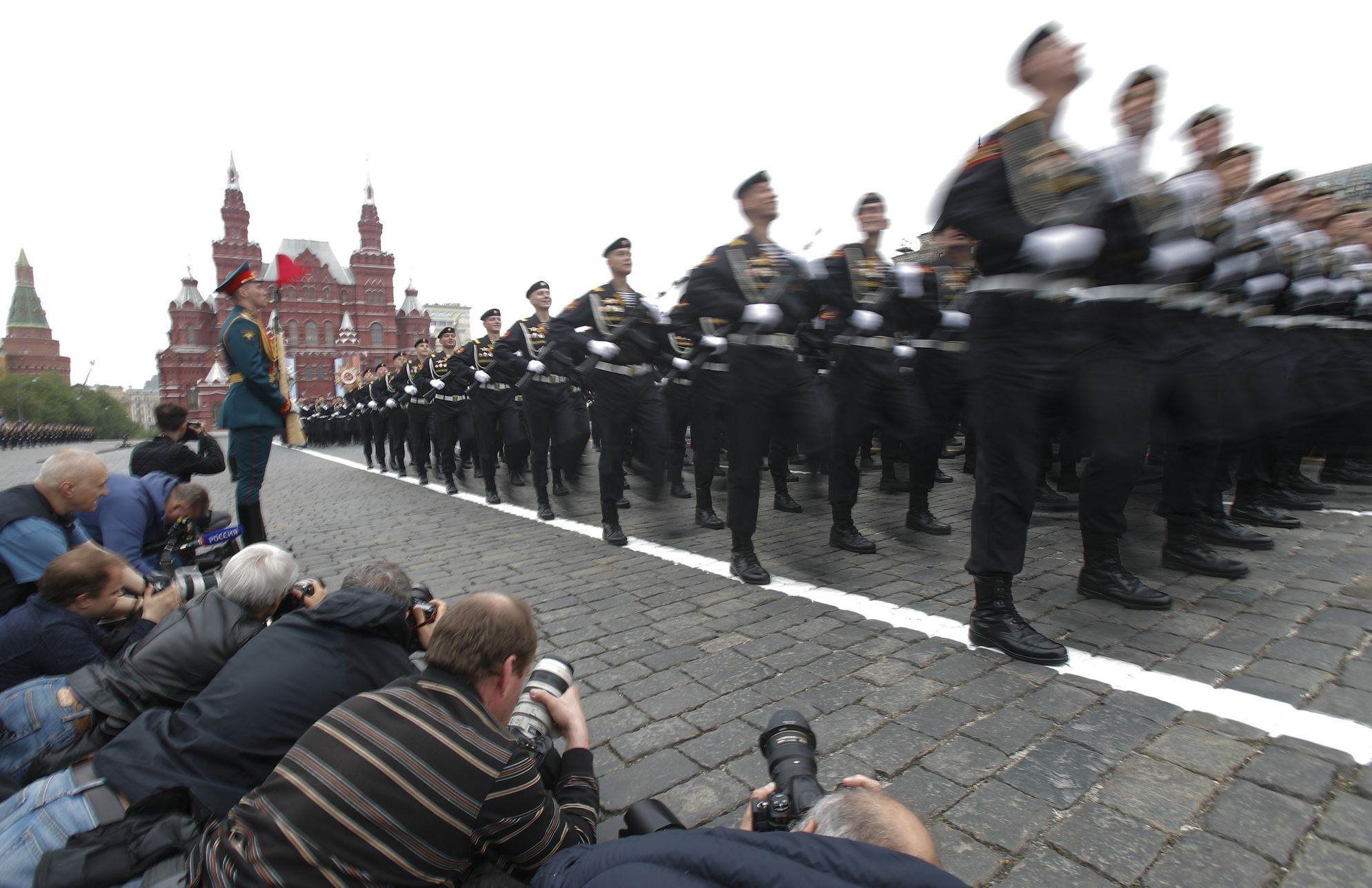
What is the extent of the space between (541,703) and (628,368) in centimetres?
429

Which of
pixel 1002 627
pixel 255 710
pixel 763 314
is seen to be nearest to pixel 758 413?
pixel 763 314

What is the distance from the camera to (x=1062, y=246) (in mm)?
2891

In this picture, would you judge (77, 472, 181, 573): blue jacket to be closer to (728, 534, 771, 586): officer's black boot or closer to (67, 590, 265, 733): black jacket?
(67, 590, 265, 733): black jacket

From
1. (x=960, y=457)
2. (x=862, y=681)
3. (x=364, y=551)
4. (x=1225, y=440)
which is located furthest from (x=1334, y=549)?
(x=364, y=551)

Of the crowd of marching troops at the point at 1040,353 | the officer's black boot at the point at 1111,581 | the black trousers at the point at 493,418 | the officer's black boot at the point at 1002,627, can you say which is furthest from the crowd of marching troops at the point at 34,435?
the officer's black boot at the point at 1111,581

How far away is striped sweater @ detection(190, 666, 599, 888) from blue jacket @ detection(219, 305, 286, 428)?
505 cm

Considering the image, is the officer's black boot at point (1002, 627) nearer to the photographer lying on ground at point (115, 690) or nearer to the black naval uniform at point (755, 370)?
the black naval uniform at point (755, 370)

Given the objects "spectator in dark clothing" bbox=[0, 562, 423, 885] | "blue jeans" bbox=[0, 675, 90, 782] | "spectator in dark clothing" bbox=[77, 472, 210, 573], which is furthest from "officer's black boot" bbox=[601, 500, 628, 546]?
"blue jeans" bbox=[0, 675, 90, 782]

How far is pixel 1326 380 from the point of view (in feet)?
17.1

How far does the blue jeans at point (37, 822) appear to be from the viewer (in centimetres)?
179

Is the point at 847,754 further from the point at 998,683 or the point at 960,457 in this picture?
the point at 960,457

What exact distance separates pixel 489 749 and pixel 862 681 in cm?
177

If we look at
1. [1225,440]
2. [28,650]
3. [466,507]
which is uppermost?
[1225,440]

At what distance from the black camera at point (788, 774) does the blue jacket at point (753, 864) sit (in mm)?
213
